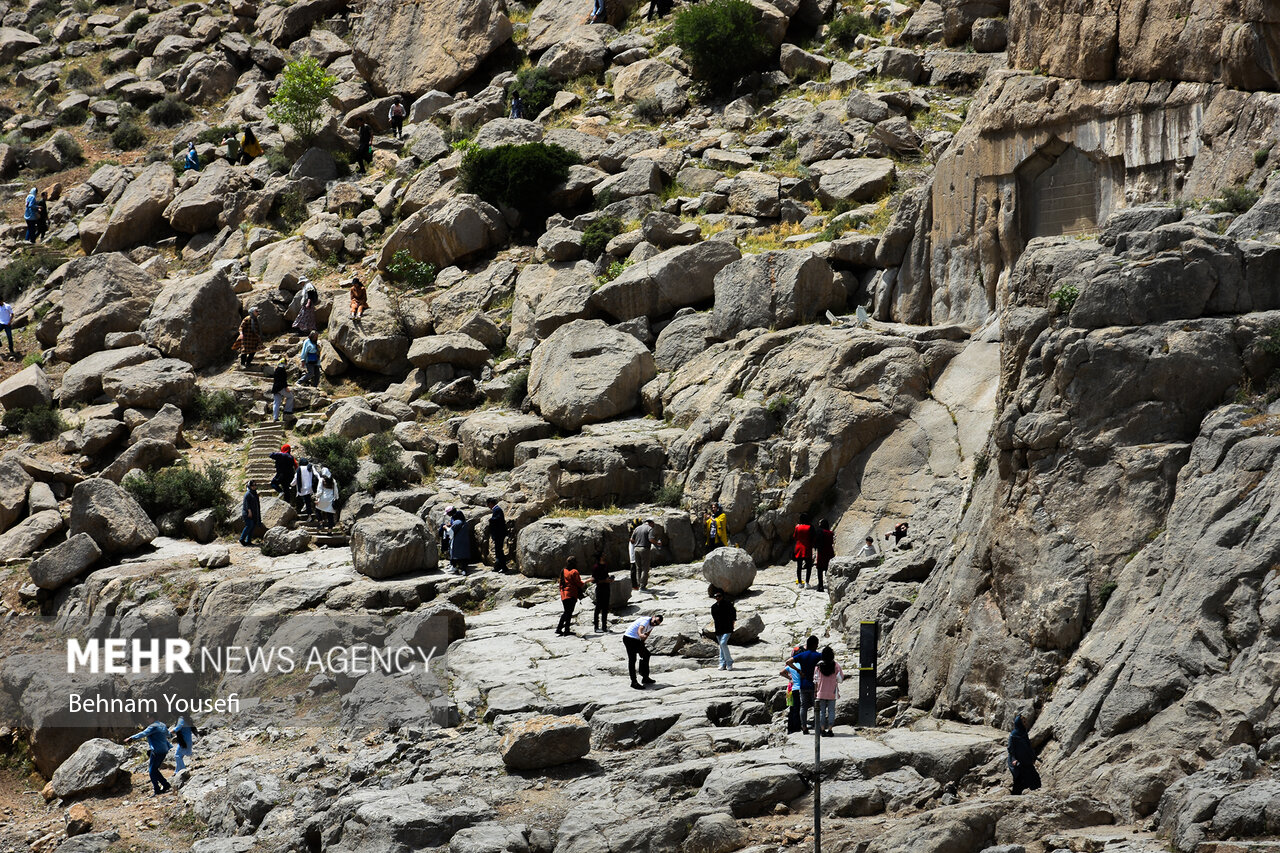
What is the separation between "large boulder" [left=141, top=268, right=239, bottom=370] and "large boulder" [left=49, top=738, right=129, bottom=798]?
600 inches

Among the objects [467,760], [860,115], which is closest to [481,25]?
[860,115]

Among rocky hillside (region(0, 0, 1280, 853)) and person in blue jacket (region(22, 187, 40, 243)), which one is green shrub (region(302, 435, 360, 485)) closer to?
rocky hillside (region(0, 0, 1280, 853))

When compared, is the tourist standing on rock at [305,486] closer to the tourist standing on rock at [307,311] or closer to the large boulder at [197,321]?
the large boulder at [197,321]

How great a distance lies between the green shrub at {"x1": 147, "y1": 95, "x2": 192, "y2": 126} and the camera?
4869 cm

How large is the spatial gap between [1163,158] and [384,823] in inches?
647

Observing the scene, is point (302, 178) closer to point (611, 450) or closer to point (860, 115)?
point (860, 115)

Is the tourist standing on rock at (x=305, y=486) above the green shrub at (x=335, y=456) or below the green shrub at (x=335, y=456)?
below

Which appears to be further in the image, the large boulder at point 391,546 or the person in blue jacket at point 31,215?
the person in blue jacket at point 31,215

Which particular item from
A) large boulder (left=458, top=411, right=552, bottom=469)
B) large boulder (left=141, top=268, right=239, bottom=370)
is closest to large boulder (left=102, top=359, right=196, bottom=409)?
large boulder (left=141, top=268, right=239, bottom=370)

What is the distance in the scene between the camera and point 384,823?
523 inches

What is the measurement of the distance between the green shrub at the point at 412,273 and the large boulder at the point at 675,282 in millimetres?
7156

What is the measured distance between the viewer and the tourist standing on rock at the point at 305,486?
25359 millimetres

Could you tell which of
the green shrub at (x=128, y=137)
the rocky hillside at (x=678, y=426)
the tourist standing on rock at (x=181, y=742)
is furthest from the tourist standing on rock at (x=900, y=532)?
the green shrub at (x=128, y=137)

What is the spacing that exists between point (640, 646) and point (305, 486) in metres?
11.2
